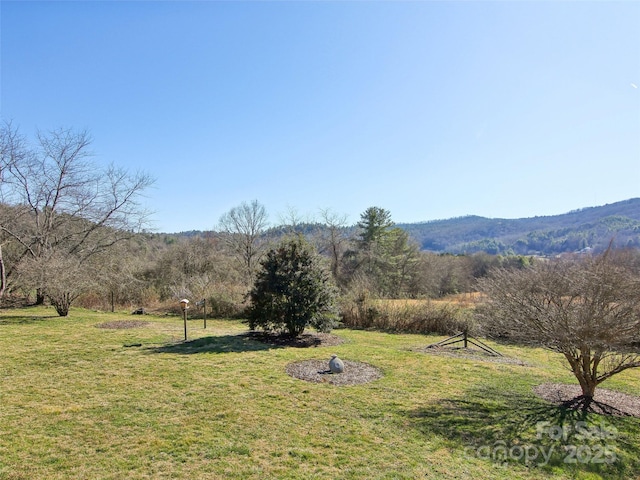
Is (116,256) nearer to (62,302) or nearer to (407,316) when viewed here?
(62,302)

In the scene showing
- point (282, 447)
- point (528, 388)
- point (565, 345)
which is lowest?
point (528, 388)

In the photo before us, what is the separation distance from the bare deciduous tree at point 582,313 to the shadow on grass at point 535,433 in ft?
2.16

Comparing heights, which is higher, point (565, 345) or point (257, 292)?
point (257, 292)

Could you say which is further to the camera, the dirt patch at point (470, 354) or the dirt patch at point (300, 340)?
the dirt patch at point (300, 340)

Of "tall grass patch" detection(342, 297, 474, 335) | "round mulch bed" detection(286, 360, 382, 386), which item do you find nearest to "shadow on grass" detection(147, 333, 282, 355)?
"round mulch bed" detection(286, 360, 382, 386)

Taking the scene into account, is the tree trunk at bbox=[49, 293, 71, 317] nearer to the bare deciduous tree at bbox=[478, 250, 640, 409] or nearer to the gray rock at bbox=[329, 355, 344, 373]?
the gray rock at bbox=[329, 355, 344, 373]

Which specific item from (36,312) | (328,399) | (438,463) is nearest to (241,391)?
(328,399)

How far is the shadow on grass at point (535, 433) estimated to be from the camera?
398cm

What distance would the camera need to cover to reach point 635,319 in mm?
4727

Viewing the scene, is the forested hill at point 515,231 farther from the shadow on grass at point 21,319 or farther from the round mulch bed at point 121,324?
the shadow on grass at point 21,319

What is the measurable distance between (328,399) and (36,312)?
15.0 m

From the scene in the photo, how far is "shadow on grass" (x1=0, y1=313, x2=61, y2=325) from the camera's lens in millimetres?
11906

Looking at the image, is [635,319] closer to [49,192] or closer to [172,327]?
[172,327]

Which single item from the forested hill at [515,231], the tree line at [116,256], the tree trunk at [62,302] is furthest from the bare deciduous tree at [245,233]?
the forested hill at [515,231]
